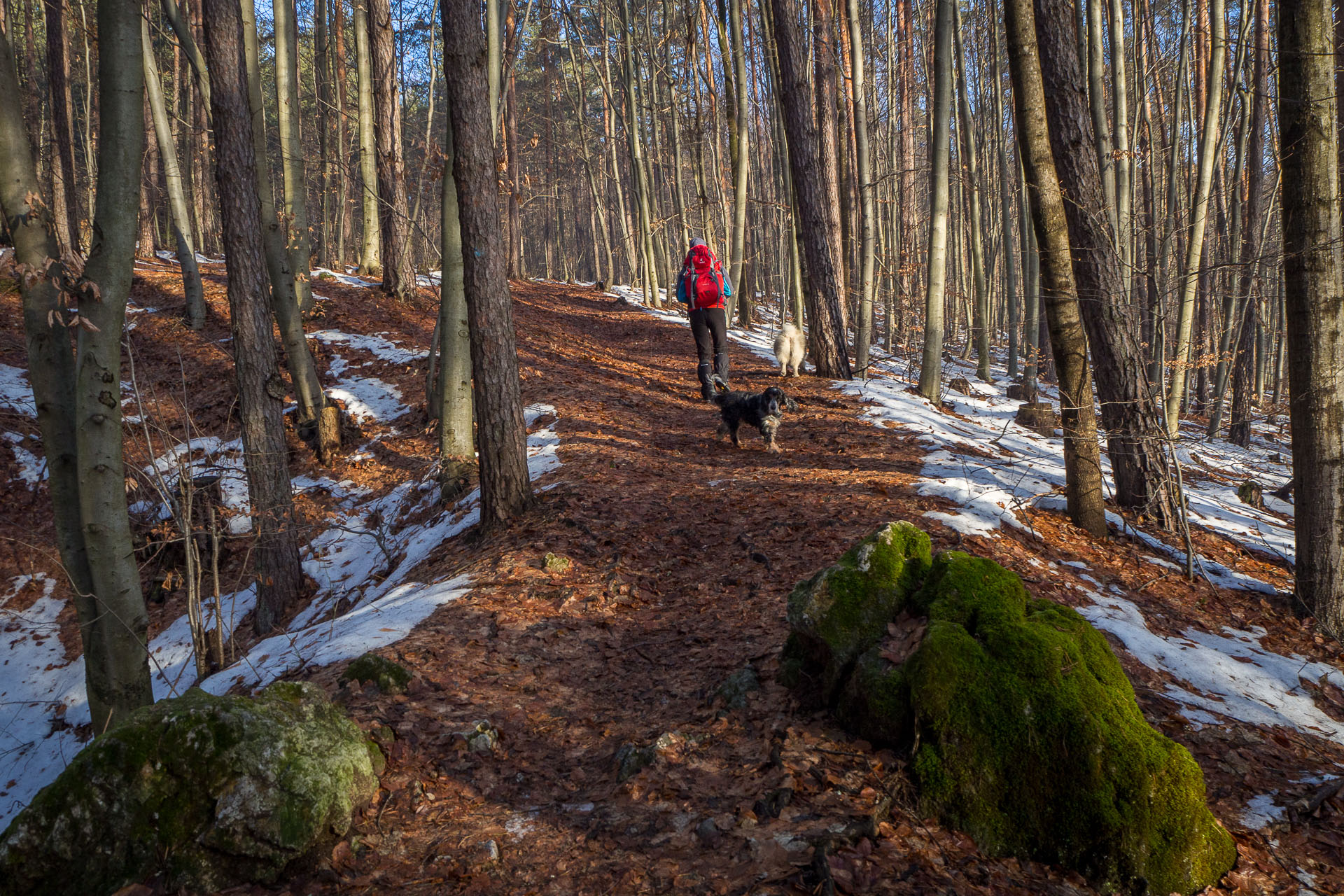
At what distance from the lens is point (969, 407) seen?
13.1 m

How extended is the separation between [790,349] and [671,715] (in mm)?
9297

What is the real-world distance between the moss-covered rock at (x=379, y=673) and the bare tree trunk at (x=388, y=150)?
1260cm

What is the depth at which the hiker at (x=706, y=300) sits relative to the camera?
10547mm

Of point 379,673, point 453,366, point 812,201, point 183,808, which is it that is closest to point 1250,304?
point 812,201

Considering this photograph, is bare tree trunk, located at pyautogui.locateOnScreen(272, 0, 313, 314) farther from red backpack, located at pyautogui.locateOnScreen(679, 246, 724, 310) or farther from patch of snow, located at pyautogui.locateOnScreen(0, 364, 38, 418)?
red backpack, located at pyautogui.locateOnScreen(679, 246, 724, 310)

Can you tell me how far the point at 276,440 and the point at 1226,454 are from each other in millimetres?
16889

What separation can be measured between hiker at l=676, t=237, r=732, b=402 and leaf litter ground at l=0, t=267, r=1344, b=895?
5.05ft

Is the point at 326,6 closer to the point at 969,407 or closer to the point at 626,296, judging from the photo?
the point at 626,296

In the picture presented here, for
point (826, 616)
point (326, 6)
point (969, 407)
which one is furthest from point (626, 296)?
point (826, 616)

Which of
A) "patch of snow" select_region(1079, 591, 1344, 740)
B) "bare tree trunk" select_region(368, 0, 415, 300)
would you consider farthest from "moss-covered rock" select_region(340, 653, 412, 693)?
"bare tree trunk" select_region(368, 0, 415, 300)

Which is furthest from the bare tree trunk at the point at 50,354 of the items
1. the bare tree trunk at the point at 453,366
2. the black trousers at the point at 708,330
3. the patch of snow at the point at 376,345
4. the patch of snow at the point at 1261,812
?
the patch of snow at the point at 376,345

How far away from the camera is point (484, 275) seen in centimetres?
652

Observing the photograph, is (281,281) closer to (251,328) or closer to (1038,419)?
(251,328)

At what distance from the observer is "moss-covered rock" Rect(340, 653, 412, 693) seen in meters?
4.06
